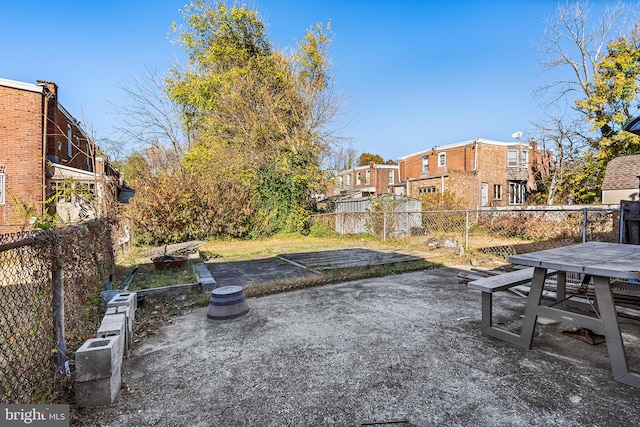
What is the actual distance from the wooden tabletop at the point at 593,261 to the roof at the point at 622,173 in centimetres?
1667

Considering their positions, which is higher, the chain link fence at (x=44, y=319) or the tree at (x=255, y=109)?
the tree at (x=255, y=109)

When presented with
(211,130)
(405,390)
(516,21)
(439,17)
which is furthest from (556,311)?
(211,130)

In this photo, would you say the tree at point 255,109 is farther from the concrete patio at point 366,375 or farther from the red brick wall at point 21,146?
the concrete patio at point 366,375

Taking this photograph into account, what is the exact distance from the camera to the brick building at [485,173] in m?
21.2

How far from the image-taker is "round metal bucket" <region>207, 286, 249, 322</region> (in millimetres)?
3785

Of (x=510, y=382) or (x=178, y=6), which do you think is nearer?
(x=510, y=382)

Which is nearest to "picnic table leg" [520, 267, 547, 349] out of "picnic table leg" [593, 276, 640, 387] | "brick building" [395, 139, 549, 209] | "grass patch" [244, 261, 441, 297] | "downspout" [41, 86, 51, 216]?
"picnic table leg" [593, 276, 640, 387]

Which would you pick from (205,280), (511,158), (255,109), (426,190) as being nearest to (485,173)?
(511,158)

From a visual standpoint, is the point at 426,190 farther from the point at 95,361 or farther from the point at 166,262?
the point at 95,361

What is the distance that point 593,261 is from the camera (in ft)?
8.52

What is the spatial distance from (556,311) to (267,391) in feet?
8.50

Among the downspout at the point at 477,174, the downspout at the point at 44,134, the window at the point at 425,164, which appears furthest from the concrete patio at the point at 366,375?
the window at the point at 425,164

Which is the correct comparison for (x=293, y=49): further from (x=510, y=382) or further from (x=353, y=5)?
(x=510, y=382)

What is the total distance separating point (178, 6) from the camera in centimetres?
1653
